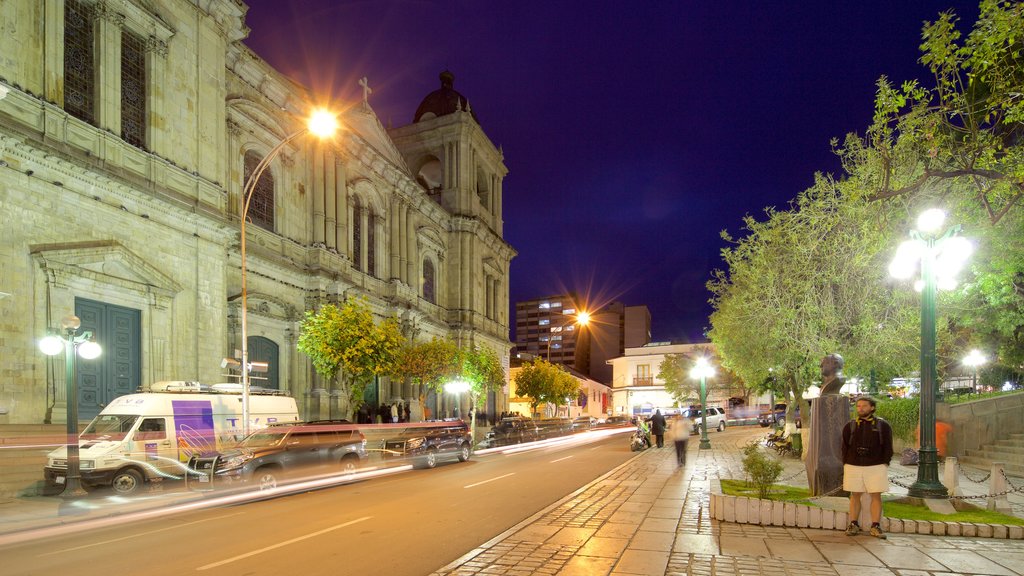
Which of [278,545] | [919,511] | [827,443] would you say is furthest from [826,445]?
[278,545]

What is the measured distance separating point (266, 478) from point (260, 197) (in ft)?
62.7

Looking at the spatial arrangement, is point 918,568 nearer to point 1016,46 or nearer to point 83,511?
point 1016,46

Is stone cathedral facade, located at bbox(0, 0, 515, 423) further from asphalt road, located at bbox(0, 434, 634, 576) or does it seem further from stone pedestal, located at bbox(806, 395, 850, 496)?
stone pedestal, located at bbox(806, 395, 850, 496)

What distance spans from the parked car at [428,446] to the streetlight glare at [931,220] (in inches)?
622

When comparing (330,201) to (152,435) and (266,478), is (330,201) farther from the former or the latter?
(266,478)

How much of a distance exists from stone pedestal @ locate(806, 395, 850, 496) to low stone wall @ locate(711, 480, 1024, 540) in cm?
A: 157

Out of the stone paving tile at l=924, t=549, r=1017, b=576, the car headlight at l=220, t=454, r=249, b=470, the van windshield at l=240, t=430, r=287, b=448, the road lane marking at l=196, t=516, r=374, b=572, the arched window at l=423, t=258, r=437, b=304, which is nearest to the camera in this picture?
the stone paving tile at l=924, t=549, r=1017, b=576

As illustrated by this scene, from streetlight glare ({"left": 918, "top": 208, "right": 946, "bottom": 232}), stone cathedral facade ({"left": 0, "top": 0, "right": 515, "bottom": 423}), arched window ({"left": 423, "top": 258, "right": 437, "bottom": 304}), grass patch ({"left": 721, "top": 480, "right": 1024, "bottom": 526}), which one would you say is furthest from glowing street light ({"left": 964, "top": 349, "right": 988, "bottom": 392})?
arched window ({"left": 423, "top": 258, "right": 437, "bottom": 304})

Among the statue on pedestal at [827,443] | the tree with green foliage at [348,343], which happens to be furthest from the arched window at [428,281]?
the statue on pedestal at [827,443]

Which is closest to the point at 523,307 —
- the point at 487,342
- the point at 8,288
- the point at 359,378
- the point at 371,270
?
the point at 487,342

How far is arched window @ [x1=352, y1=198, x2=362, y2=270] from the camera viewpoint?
128ft

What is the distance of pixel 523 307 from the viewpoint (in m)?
166

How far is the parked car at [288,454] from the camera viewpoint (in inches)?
578

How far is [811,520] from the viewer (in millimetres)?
8766
